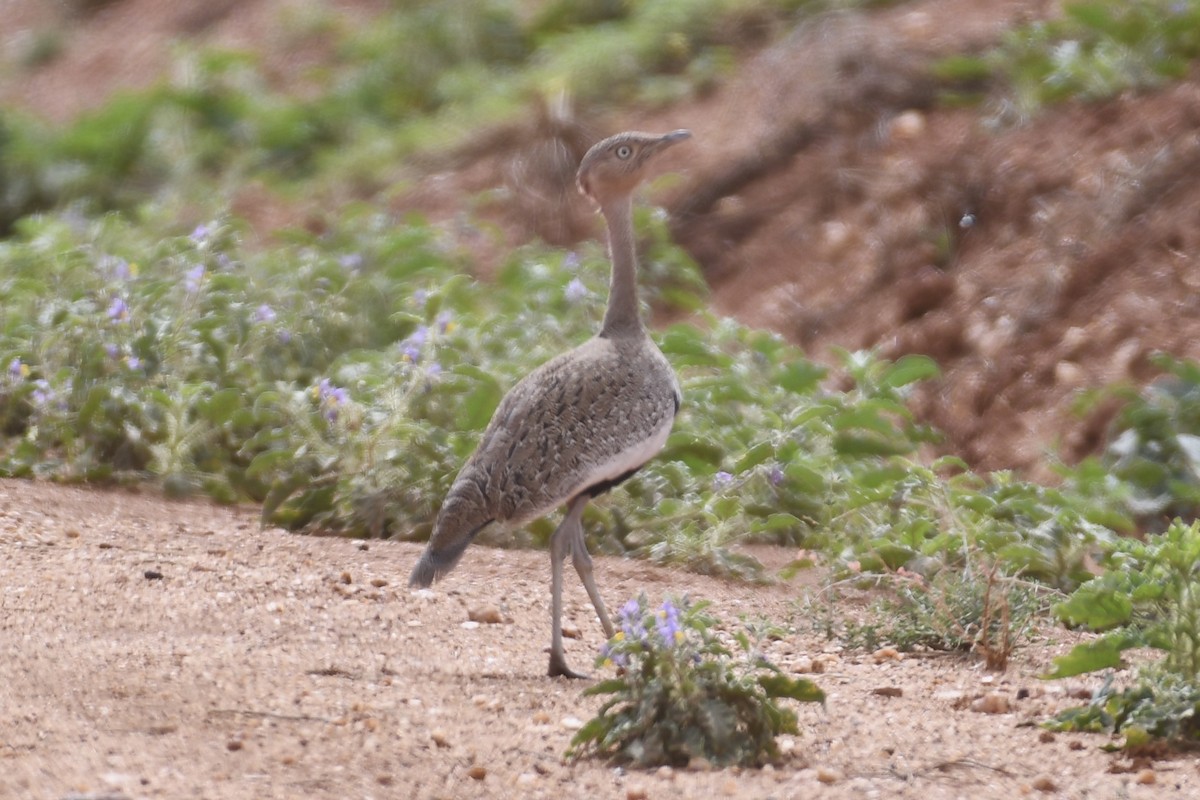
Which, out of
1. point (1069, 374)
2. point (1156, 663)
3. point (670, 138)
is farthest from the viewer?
point (1069, 374)

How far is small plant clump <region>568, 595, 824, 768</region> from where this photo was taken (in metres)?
4.37

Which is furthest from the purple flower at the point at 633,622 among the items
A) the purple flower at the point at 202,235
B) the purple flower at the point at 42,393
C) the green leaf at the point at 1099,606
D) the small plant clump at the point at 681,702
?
the purple flower at the point at 202,235

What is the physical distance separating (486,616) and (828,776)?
1874 millimetres

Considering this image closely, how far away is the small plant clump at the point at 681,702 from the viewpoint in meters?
4.37

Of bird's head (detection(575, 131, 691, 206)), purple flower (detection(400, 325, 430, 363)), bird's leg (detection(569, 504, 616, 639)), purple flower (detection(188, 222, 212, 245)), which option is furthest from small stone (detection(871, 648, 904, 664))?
purple flower (detection(188, 222, 212, 245))

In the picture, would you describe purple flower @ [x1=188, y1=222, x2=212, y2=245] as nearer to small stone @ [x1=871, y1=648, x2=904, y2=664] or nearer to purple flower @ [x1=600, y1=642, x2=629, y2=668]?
small stone @ [x1=871, y1=648, x2=904, y2=664]

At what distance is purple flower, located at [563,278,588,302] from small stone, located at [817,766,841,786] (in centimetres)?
401

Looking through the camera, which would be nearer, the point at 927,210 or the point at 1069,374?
the point at 1069,374

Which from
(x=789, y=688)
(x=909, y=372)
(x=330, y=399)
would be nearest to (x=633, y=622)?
(x=789, y=688)

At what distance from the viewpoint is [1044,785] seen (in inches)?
171

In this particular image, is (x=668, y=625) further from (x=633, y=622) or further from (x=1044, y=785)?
(x=1044, y=785)

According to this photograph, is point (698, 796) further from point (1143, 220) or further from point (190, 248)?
point (1143, 220)

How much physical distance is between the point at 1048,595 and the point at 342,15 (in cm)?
1403

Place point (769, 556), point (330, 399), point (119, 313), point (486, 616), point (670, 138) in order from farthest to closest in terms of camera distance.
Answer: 1. point (119, 313)
2. point (330, 399)
3. point (769, 556)
4. point (670, 138)
5. point (486, 616)
